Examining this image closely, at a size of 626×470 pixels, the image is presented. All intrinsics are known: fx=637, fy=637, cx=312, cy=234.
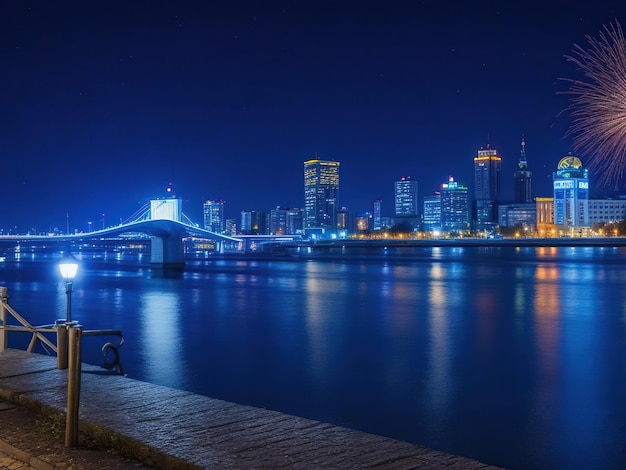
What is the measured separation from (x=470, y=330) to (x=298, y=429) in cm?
1922

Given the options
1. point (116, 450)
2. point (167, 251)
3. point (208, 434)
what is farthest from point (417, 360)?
point (167, 251)

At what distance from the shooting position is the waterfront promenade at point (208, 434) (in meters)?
5.05

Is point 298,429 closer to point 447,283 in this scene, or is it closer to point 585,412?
point 585,412

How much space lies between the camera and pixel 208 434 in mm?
5730

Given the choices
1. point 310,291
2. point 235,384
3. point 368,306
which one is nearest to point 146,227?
point 310,291

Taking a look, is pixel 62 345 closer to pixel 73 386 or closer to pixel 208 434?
pixel 73 386

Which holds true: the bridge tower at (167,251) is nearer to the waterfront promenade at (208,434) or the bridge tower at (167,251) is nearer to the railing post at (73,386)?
the waterfront promenade at (208,434)

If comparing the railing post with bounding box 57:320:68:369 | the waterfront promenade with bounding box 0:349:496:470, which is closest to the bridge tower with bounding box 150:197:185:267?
Result: the railing post with bounding box 57:320:68:369

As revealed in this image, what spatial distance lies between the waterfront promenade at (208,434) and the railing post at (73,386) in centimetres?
29

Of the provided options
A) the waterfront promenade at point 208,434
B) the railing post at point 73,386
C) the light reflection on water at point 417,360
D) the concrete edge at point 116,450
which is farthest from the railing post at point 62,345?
the light reflection on water at point 417,360

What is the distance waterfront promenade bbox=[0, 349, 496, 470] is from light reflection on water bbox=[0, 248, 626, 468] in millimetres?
4555

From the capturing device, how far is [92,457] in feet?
17.7

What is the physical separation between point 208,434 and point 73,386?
125cm

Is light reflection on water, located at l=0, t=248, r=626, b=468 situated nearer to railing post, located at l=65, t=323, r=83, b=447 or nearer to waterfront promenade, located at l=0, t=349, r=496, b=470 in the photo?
waterfront promenade, located at l=0, t=349, r=496, b=470
